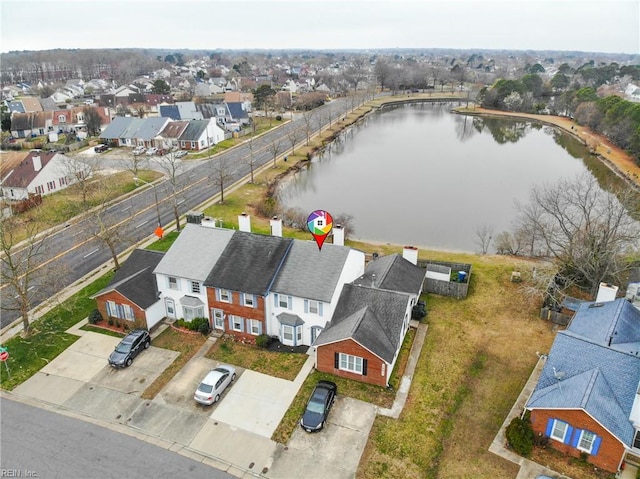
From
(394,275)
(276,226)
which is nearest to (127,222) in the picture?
(276,226)

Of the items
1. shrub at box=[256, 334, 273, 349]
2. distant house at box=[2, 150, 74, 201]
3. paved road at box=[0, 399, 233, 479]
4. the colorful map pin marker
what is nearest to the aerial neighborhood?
shrub at box=[256, 334, 273, 349]

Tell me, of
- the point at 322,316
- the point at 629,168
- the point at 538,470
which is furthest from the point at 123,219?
the point at 629,168

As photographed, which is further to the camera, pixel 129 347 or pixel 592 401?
pixel 129 347

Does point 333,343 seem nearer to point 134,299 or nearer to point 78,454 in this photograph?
point 78,454

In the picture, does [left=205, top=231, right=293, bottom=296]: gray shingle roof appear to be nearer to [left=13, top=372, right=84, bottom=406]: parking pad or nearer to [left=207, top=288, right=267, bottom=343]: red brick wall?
[left=207, top=288, right=267, bottom=343]: red brick wall

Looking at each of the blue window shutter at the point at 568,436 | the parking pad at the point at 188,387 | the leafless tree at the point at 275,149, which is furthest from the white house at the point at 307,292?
the leafless tree at the point at 275,149

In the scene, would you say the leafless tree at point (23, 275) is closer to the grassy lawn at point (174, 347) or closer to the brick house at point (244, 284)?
the grassy lawn at point (174, 347)
